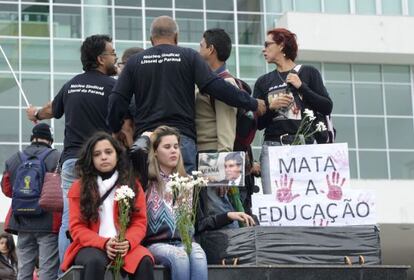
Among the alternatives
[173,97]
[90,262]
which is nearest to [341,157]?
[173,97]

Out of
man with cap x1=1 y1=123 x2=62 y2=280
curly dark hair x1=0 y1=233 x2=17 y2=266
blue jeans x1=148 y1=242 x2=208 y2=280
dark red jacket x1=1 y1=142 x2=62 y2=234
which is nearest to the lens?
blue jeans x1=148 y1=242 x2=208 y2=280

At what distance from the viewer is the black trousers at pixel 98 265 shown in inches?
383

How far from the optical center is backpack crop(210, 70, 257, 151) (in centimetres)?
1139

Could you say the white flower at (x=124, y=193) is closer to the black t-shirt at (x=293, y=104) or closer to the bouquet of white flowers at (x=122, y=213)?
the bouquet of white flowers at (x=122, y=213)

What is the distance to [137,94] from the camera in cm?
1110

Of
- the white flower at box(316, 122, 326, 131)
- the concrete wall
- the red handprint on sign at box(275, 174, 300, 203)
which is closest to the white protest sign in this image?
the red handprint on sign at box(275, 174, 300, 203)

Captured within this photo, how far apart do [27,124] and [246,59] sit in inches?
226

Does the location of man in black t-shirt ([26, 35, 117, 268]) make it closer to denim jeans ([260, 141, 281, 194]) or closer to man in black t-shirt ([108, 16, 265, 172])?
man in black t-shirt ([108, 16, 265, 172])

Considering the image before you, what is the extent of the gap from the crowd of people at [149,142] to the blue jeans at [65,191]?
0.01m

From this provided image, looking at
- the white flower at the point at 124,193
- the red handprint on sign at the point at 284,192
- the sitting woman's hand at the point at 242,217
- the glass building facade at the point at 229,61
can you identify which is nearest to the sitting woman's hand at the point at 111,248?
the white flower at the point at 124,193

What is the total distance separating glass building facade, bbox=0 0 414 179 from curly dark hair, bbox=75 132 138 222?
2087 centimetres

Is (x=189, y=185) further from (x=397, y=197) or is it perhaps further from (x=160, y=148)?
(x=397, y=197)

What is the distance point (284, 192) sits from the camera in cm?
1123

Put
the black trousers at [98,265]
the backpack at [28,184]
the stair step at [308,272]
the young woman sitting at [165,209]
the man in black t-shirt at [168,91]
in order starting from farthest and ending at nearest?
1. the backpack at [28,184]
2. the man in black t-shirt at [168,91]
3. the stair step at [308,272]
4. the young woman sitting at [165,209]
5. the black trousers at [98,265]
